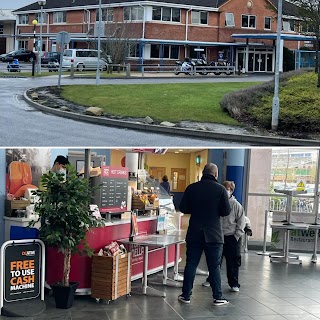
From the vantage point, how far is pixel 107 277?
30.6 ft

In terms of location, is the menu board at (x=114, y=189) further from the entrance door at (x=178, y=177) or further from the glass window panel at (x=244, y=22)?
the glass window panel at (x=244, y=22)

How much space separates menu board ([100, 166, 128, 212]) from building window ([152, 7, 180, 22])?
37.9 m

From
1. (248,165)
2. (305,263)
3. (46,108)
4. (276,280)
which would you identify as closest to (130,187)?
(276,280)

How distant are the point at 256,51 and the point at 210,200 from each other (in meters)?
41.0

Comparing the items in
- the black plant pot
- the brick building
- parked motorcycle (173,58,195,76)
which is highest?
the brick building

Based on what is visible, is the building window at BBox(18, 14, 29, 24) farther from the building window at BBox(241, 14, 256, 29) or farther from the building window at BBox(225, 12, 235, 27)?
the building window at BBox(241, 14, 256, 29)

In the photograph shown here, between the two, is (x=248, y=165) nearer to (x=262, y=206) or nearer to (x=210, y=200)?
(x=262, y=206)

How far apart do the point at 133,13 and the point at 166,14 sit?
3036 mm

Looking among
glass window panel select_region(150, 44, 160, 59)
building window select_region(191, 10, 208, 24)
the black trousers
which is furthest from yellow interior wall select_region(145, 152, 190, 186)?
building window select_region(191, 10, 208, 24)

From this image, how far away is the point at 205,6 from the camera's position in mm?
50125

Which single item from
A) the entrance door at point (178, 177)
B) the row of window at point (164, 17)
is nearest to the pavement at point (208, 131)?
the entrance door at point (178, 177)

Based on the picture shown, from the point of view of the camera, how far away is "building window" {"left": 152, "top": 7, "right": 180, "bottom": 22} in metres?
47.3

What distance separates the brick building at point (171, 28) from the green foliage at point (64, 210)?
32188 mm

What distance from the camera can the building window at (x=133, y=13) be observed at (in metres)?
45.5
